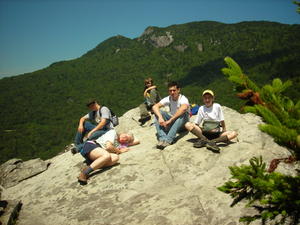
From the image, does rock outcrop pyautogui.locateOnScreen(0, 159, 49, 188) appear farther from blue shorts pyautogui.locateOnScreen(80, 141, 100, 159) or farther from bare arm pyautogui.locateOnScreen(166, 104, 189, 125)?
bare arm pyautogui.locateOnScreen(166, 104, 189, 125)

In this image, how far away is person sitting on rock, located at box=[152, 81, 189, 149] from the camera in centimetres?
584

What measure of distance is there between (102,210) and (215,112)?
345 centimetres

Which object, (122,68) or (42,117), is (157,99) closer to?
(42,117)

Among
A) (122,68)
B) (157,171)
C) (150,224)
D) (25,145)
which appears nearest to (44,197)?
(157,171)

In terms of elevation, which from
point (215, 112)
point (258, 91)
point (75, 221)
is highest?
point (258, 91)

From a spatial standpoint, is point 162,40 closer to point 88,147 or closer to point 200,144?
point 200,144

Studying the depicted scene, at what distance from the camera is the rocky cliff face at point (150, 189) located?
3.44 meters

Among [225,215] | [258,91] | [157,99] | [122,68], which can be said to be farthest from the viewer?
[122,68]

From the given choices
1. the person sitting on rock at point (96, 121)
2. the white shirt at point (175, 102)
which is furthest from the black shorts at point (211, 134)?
the person sitting on rock at point (96, 121)

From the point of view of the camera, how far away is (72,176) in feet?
18.7

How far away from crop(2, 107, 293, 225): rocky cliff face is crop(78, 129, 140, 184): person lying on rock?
0.21 metres

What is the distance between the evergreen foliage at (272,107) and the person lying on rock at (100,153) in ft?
13.9

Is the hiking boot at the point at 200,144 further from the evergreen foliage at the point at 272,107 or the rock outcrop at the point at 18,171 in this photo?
the rock outcrop at the point at 18,171

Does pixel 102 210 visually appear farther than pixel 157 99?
No
